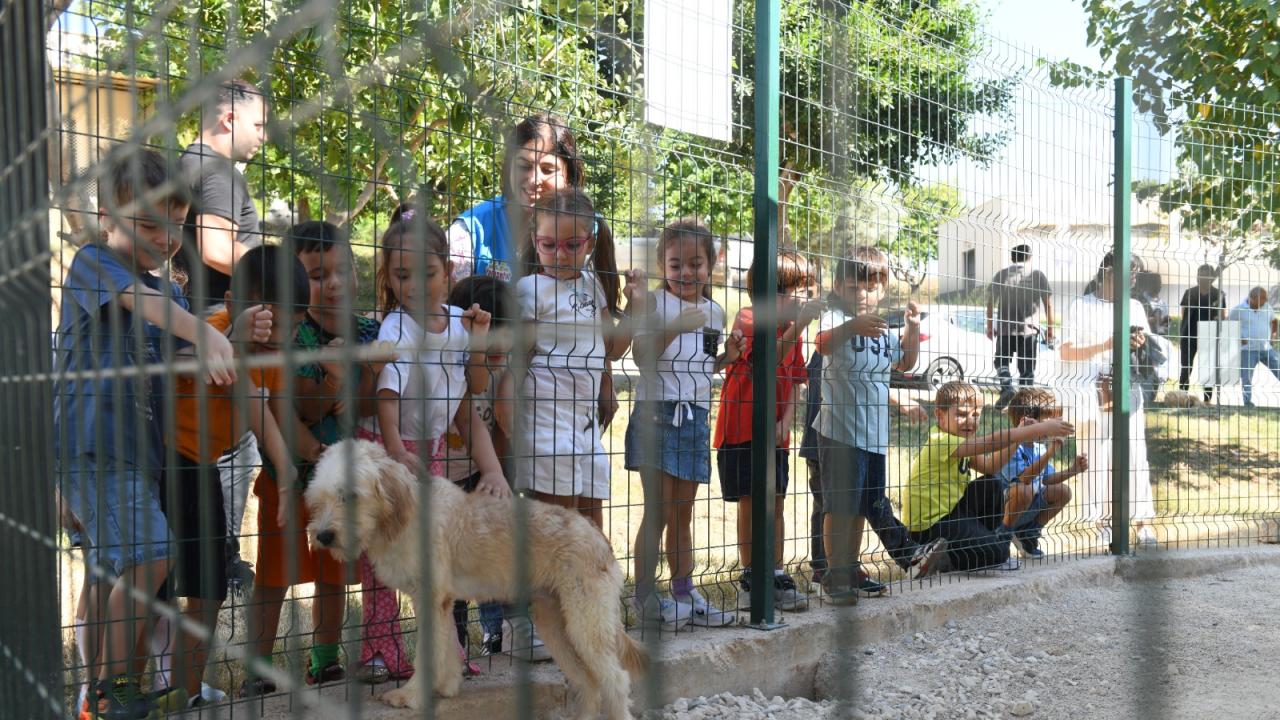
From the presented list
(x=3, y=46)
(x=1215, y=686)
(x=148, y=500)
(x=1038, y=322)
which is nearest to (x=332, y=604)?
(x=148, y=500)

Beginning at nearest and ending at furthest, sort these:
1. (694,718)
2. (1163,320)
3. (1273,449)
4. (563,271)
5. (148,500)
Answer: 1. (148,500)
2. (563,271)
3. (694,718)
4. (1163,320)
5. (1273,449)

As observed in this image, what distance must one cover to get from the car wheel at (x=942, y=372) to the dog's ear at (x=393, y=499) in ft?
8.82

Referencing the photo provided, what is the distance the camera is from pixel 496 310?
313cm

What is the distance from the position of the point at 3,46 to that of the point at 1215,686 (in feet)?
14.1

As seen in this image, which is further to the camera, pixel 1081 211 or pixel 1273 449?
pixel 1273 449

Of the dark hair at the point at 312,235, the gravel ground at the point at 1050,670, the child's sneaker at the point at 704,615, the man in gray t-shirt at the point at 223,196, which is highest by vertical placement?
the man in gray t-shirt at the point at 223,196

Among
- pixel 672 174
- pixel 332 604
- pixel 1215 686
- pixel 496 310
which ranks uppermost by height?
pixel 672 174

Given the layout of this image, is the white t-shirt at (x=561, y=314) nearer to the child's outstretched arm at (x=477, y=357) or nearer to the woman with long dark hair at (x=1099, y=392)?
the child's outstretched arm at (x=477, y=357)

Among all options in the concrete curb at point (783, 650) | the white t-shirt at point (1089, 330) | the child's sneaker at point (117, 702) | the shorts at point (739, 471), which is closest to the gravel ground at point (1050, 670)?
the concrete curb at point (783, 650)

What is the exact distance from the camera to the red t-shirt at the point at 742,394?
4383 mm

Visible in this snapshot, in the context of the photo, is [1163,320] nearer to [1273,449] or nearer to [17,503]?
[1273,449]

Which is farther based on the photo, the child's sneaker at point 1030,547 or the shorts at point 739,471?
the child's sneaker at point 1030,547

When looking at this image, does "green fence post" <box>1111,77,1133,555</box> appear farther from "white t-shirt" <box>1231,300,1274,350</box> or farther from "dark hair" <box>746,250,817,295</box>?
"dark hair" <box>746,250,817,295</box>

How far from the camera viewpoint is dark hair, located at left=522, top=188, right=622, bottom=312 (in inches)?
111
